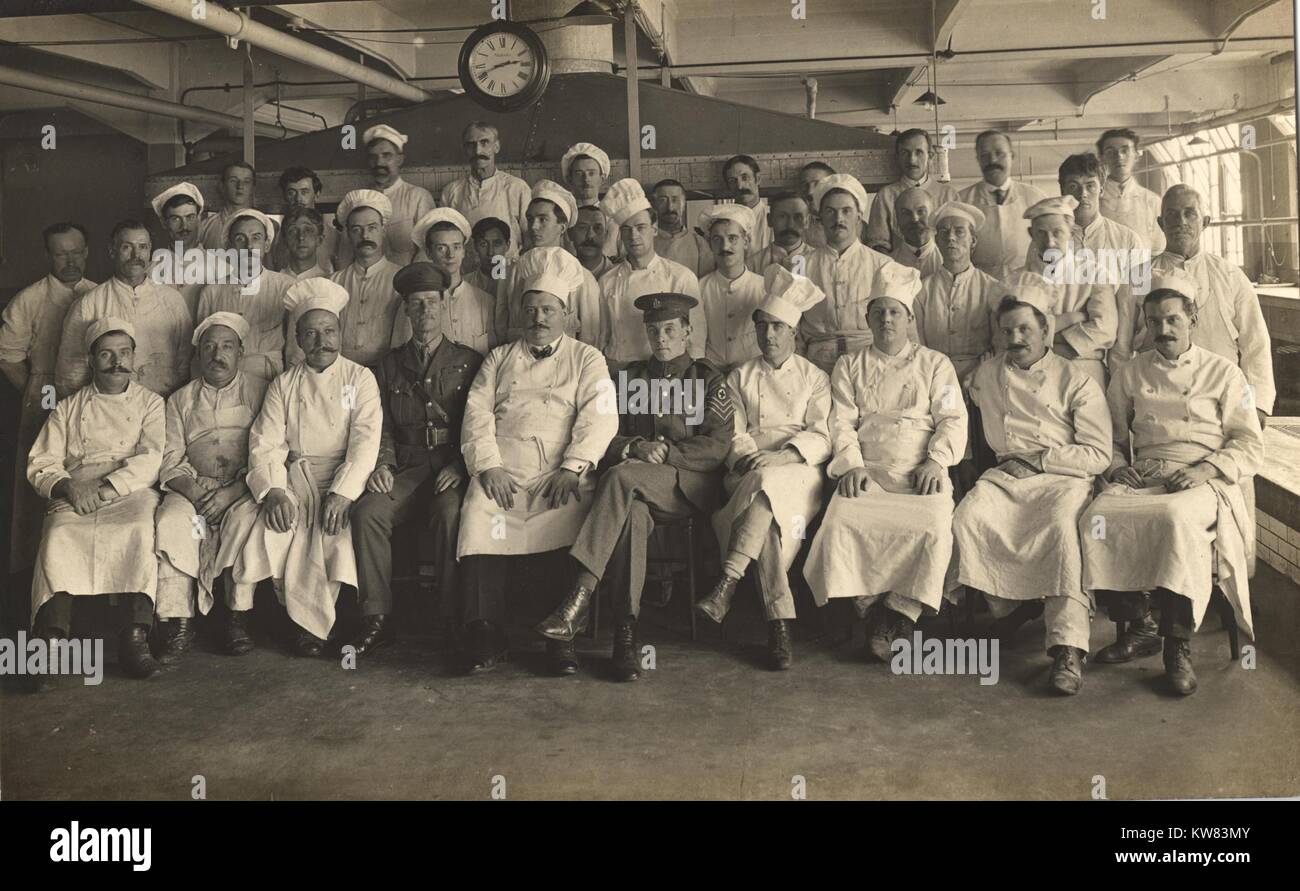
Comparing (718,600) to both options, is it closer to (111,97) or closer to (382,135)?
(382,135)

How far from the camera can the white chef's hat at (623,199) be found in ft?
16.7

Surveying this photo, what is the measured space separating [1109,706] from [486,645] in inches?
85.7

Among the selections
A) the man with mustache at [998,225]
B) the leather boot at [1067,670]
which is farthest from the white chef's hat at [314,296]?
the leather boot at [1067,670]

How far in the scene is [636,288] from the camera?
490cm

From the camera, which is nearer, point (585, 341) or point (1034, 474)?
point (1034, 474)

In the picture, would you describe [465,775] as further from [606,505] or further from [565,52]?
[565,52]

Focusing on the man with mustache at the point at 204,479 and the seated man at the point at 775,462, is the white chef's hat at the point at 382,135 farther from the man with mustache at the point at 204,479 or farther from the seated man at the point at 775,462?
the seated man at the point at 775,462

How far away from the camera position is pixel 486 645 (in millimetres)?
4090

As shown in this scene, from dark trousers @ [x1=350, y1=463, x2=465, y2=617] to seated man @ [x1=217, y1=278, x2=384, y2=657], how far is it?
58 mm

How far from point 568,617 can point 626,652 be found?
0.81 feet

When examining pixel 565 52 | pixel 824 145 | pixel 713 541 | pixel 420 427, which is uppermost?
pixel 565 52

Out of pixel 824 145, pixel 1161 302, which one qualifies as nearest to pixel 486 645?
pixel 1161 302

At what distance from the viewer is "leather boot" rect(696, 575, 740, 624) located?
12.8 ft

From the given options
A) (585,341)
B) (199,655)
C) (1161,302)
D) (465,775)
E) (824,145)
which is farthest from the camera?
(824,145)
